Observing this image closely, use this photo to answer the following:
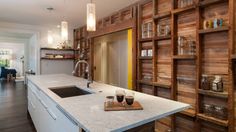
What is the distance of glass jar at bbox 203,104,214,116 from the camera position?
7.00 ft

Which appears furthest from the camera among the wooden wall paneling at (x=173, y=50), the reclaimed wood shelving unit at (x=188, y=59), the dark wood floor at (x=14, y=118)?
the dark wood floor at (x=14, y=118)

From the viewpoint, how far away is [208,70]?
85.7 inches

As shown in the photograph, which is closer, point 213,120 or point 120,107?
point 120,107

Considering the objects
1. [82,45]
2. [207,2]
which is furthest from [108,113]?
[82,45]

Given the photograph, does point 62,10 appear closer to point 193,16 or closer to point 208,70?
point 193,16

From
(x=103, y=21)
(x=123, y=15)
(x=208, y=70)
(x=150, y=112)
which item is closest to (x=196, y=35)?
(x=208, y=70)

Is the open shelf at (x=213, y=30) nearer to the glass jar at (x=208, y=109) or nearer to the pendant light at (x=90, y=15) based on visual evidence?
the glass jar at (x=208, y=109)

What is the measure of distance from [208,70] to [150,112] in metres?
1.31

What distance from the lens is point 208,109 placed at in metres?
2.17

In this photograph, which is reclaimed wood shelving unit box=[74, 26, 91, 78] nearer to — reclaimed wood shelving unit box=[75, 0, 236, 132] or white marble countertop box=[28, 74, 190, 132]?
reclaimed wood shelving unit box=[75, 0, 236, 132]

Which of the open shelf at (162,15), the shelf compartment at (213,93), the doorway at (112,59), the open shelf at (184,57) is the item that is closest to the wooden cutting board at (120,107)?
the shelf compartment at (213,93)

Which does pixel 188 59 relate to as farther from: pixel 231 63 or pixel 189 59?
pixel 231 63

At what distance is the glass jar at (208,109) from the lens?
7.00 feet

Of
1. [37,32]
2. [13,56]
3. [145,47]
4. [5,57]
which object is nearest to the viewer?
[145,47]
